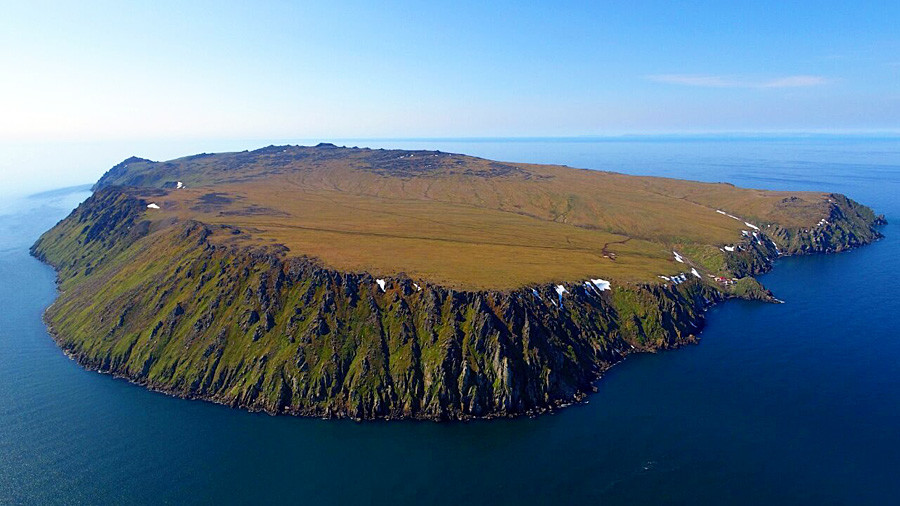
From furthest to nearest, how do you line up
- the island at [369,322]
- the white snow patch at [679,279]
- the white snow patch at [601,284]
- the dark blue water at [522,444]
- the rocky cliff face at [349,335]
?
the white snow patch at [679,279], the white snow patch at [601,284], the island at [369,322], the rocky cliff face at [349,335], the dark blue water at [522,444]

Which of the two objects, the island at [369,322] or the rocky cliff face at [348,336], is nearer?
the rocky cliff face at [348,336]

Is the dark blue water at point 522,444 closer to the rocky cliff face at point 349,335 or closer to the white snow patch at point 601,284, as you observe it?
the rocky cliff face at point 349,335

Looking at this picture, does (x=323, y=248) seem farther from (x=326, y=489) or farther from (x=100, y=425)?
(x=326, y=489)

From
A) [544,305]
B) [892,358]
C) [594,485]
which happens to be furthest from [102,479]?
[892,358]

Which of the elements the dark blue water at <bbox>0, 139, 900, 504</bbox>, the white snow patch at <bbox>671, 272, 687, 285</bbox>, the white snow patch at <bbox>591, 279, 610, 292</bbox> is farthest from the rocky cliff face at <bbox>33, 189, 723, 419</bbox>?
the white snow patch at <bbox>671, 272, 687, 285</bbox>

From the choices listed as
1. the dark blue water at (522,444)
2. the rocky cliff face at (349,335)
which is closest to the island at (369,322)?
the rocky cliff face at (349,335)

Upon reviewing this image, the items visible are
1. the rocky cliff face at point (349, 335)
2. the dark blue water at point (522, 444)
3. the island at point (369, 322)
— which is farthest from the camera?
the island at point (369, 322)
